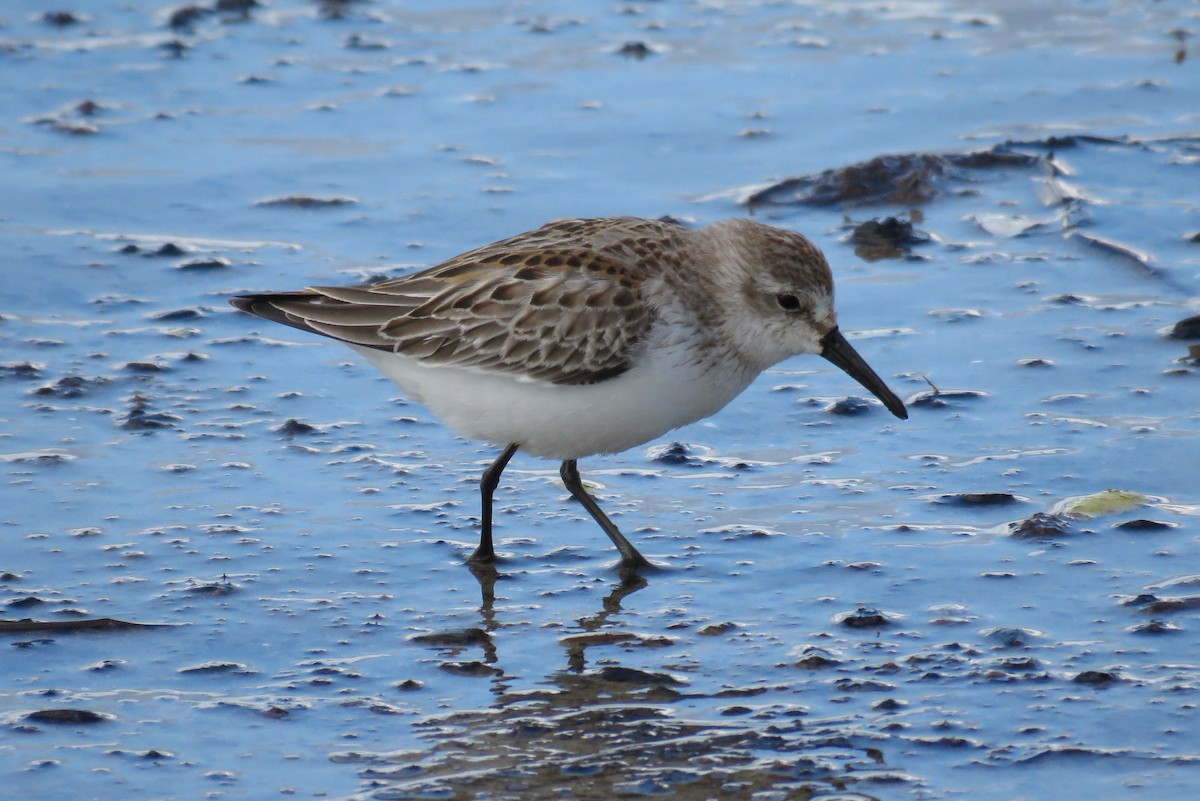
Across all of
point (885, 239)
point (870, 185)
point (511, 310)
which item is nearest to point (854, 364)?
point (511, 310)

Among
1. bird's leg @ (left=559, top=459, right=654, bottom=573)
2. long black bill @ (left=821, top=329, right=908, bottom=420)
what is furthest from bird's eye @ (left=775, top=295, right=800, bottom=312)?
bird's leg @ (left=559, top=459, right=654, bottom=573)

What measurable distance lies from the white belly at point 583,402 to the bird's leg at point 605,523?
18cm

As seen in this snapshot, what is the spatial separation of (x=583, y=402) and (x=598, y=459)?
1252 millimetres

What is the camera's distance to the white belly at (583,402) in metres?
5.92

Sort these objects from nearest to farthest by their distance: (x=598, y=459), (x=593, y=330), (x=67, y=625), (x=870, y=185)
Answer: (x=67, y=625) → (x=593, y=330) → (x=598, y=459) → (x=870, y=185)

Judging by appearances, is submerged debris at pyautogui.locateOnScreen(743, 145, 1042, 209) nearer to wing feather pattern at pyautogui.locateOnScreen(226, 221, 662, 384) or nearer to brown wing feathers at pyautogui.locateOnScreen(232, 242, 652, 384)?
wing feather pattern at pyautogui.locateOnScreen(226, 221, 662, 384)

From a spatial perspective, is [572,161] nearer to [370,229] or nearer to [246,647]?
[370,229]

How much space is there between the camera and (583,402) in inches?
236

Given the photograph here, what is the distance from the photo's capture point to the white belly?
233 inches

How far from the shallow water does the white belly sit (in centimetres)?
47

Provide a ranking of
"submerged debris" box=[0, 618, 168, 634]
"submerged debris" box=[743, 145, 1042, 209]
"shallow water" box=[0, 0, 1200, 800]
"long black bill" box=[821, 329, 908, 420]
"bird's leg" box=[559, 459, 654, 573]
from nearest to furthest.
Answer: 1. "shallow water" box=[0, 0, 1200, 800]
2. "submerged debris" box=[0, 618, 168, 634]
3. "bird's leg" box=[559, 459, 654, 573]
4. "long black bill" box=[821, 329, 908, 420]
5. "submerged debris" box=[743, 145, 1042, 209]

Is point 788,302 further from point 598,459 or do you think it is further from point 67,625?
point 67,625

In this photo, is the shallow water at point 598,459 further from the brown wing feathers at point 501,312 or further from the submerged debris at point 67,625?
the brown wing feathers at point 501,312

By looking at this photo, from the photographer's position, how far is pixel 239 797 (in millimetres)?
4621
